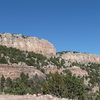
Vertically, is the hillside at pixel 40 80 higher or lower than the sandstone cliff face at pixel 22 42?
lower

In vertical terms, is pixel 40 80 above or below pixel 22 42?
below

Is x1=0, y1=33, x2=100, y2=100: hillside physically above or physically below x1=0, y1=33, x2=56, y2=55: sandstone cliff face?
below

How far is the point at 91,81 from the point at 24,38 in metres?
70.3

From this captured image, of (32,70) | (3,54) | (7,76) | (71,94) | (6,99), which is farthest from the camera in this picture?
(3,54)

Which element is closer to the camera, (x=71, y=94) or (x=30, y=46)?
(x=71, y=94)

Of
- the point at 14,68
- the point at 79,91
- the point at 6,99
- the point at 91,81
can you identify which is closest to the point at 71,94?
the point at 79,91

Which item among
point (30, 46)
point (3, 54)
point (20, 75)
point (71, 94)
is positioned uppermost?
point (30, 46)

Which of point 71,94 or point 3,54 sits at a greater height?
point 3,54

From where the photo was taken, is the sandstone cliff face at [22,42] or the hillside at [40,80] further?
the sandstone cliff face at [22,42]

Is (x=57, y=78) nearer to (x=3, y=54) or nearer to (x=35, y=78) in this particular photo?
(x=35, y=78)

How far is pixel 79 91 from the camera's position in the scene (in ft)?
233

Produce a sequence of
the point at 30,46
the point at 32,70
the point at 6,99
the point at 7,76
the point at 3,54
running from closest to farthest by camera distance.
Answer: the point at 6,99
the point at 7,76
the point at 32,70
the point at 3,54
the point at 30,46

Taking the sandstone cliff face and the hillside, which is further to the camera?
the sandstone cliff face

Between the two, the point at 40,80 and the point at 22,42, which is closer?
the point at 40,80
